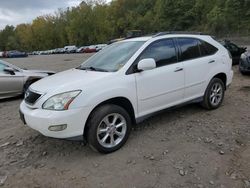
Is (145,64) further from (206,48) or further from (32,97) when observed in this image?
(206,48)

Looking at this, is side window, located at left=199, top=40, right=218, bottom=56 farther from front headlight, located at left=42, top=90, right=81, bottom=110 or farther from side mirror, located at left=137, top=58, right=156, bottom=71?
front headlight, located at left=42, top=90, right=81, bottom=110

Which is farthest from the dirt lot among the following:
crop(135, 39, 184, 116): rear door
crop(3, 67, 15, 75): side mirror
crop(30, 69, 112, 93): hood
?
crop(3, 67, 15, 75): side mirror

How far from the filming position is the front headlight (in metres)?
3.94

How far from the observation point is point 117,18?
89188 millimetres

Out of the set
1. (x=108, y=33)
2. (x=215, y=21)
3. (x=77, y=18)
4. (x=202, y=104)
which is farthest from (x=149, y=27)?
(x=202, y=104)

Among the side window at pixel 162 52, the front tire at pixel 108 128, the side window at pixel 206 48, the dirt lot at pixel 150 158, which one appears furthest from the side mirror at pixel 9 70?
the side window at pixel 206 48

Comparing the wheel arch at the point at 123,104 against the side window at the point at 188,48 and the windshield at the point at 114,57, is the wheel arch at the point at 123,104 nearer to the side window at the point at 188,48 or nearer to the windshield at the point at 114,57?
the windshield at the point at 114,57

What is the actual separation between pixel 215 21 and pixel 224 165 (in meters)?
52.5

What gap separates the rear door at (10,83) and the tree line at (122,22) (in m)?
42.3

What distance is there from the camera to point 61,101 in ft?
13.0

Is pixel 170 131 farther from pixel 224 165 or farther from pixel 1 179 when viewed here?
pixel 1 179

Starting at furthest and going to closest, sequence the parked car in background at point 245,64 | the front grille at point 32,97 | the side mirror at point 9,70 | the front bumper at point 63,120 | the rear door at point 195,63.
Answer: the parked car in background at point 245,64
the side mirror at point 9,70
the rear door at point 195,63
the front grille at point 32,97
the front bumper at point 63,120

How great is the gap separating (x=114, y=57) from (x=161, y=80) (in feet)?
2.97

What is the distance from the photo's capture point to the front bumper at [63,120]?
12.8ft
